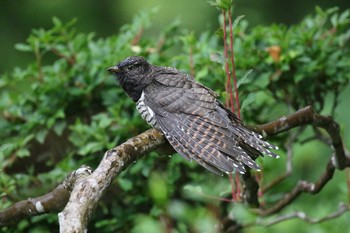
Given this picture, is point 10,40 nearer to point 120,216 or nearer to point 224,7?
point 120,216

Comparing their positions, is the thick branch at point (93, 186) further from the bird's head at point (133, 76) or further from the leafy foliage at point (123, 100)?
the bird's head at point (133, 76)

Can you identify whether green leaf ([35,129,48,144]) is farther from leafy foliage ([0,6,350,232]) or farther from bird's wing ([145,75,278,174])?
bird's wing ([145,75,278,174])

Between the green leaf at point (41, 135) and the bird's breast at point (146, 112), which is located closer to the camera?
the bird's breast at point (146, 112)

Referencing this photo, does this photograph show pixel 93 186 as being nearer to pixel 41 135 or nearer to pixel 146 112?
pixel 146 112

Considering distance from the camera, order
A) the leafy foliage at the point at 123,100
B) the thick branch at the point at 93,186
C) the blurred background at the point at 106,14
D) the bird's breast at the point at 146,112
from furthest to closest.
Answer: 1. the blurred background at the point at 106,14
2. the leafy foliage at the point at 123,100
3. the bird's breast at the point at 146,112
4. the thick branch at the point at 93,186

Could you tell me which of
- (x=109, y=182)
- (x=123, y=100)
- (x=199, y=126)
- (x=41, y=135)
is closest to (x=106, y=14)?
(x=123, y=100)

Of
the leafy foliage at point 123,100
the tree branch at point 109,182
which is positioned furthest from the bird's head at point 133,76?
the tree branch at point 109,182

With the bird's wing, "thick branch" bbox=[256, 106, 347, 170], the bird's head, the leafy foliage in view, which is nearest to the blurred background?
the leafy foliage
